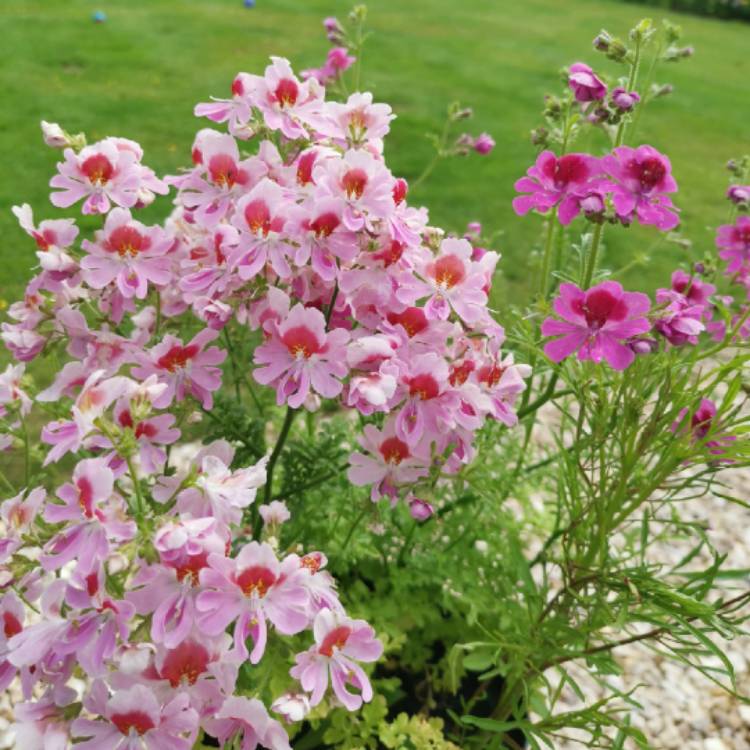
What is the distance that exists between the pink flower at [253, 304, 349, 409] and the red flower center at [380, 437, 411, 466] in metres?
0.16

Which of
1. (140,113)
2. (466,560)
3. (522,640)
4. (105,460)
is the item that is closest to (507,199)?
(140,113)

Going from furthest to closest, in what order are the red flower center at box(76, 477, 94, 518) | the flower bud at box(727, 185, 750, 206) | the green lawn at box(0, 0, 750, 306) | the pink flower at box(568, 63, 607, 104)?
the green lawn at box(0, 0, 750, 306), the flower bud at box(727, 185, 750, 206), the pink flower at box(568, 63, 607, 104), the red flower center at box(76, 477, 94, 518)

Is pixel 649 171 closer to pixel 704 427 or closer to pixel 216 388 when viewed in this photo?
pixel 704 427

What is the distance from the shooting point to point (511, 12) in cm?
1297

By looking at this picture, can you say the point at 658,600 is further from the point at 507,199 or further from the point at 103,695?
the point at 507,199

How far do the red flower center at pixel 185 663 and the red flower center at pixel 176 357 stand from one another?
1.48 ft

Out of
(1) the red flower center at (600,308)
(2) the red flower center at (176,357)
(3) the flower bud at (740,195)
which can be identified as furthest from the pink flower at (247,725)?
(3) the flower bud at (740,195)

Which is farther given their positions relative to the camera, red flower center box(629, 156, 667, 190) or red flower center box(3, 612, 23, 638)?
red flower center box(629, 156, 667, 190)

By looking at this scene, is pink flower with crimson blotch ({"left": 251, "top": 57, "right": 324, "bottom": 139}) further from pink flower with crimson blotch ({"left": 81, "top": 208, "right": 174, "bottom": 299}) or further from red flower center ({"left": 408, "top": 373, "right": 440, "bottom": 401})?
red flower center ({"left": 408, "top": 373, "right": 440, "bottom": 401})

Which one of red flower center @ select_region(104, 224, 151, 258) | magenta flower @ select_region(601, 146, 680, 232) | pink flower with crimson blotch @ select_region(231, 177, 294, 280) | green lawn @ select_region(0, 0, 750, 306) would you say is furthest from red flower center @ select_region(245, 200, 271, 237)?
green lawn @ select_region(0, 0, 750, 306)

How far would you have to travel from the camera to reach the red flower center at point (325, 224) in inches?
46.9

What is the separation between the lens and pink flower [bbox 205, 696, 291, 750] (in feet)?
3.41

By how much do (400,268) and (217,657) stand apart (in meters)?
0.63

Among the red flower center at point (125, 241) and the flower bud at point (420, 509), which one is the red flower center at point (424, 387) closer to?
the flower bud at point (420, 509)
